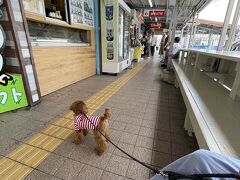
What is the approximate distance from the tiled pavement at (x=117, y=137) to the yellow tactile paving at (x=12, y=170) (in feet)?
0.25

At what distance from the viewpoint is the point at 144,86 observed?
417 cm

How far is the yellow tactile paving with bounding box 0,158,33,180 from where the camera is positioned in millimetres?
1318

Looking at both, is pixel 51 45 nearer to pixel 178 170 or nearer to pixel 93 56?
pixel 93 56

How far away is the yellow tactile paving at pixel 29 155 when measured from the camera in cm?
147

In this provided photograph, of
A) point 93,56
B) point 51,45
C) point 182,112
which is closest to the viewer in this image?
point 182,112

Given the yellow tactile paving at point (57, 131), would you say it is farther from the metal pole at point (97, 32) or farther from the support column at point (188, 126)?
the metal pole at point (97, 32)

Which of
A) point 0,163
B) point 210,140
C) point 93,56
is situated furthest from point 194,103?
point 93,56

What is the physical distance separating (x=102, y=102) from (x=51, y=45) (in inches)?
65.7

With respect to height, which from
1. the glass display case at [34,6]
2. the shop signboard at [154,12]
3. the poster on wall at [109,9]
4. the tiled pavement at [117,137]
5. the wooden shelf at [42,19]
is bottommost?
the tiled pavement at [117,137]

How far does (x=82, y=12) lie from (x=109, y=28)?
0.96 m

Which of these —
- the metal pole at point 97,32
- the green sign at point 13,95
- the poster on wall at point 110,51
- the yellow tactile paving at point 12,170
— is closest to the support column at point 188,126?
the yellow tactile paving at point 12,170

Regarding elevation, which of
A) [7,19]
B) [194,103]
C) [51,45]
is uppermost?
[7,19]

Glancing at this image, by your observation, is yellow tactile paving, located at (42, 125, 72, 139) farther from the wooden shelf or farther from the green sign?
the wooden shelf

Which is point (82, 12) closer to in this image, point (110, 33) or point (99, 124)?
point (110, 33)
